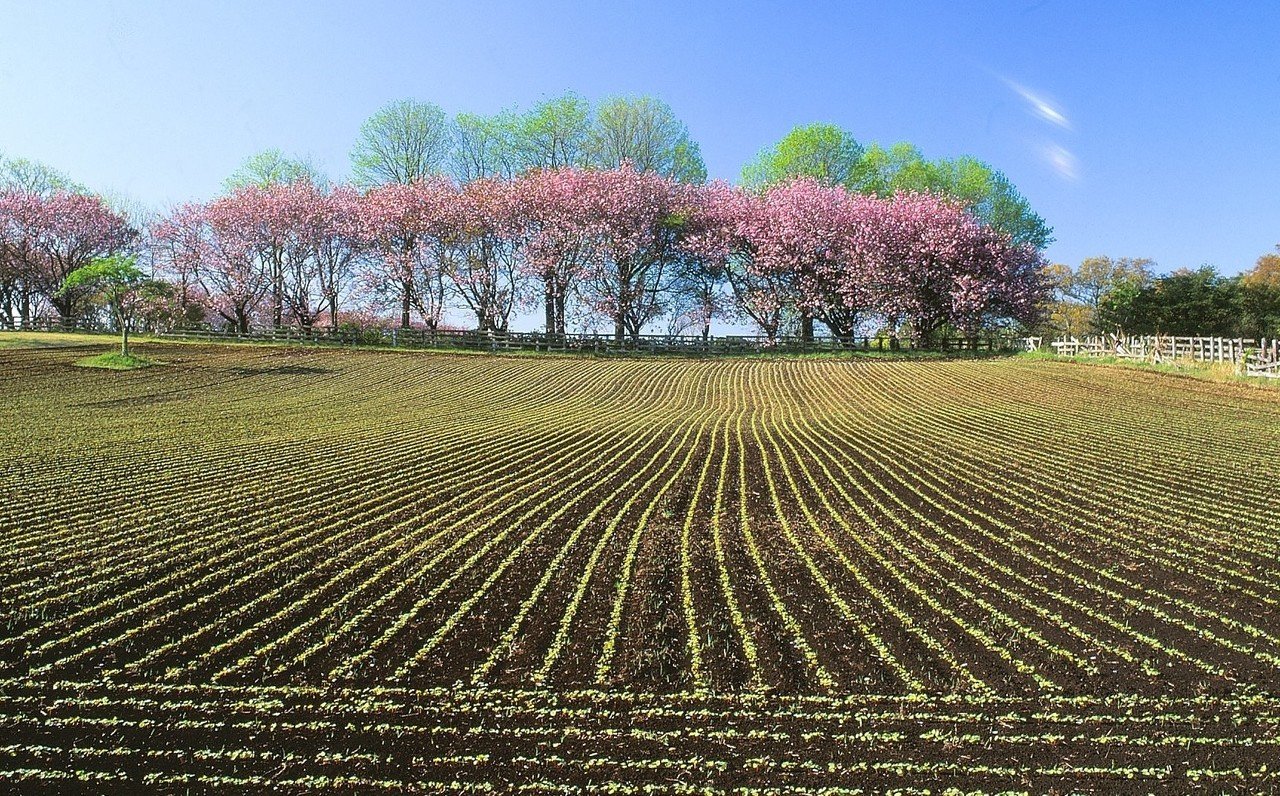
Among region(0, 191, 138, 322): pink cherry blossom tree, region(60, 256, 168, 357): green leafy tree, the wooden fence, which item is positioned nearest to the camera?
the wooden fence

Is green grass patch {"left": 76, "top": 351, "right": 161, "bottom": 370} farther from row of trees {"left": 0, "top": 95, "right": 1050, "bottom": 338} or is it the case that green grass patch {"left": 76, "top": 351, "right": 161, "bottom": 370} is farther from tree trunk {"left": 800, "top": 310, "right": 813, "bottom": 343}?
tree trunk {"left": 800, "top": 310, "right": 813, "bottom": 343}

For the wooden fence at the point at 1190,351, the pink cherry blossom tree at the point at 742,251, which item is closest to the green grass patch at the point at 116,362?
the pink cherry blossom tree at the point at 742,251

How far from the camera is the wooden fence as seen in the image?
2833 centimetres

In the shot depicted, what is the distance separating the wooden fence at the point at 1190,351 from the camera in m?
28.3

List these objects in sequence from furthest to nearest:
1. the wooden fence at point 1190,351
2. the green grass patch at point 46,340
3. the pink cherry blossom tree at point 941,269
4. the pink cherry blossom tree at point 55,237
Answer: the pink cherry blossom tree at point 55,237
the pink cherry blossom tree at point 941,269
the green grass patch at point 46,340
the wooden fence at point 1190,351

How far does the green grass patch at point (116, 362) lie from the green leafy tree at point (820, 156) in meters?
42.8

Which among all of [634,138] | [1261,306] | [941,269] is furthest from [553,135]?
[1261,306]

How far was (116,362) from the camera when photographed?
31344 millimetres

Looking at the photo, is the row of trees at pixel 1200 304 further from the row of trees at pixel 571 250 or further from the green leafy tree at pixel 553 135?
the green leafy tree at pixel 553 135

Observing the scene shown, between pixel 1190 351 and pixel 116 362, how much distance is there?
146ft

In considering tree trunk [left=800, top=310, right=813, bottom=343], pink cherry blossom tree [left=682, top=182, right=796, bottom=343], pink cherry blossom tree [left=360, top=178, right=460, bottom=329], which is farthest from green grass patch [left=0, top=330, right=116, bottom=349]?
tree trunk [left=800, top=310, right=813, bottom=343]

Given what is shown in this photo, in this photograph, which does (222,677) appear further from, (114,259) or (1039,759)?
(114,259)

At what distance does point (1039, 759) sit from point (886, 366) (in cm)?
3219

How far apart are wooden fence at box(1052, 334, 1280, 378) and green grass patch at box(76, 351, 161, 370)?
136ft
